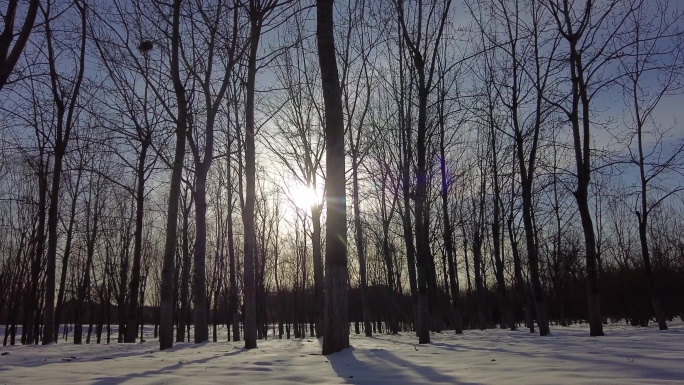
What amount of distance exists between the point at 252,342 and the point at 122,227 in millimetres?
18783

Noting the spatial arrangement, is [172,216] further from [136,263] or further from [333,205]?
[136,263]

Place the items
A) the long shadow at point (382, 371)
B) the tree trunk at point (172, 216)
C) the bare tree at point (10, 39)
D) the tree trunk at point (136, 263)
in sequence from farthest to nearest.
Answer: the tree trunk at point (136, 263) < the tree trunk at point (172, 216) < the bare tree at point (10, 39) < the long shadow at point (382, 371)

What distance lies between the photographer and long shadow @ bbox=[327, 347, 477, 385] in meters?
3.86

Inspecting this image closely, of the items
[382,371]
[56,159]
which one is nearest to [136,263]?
[56,159]

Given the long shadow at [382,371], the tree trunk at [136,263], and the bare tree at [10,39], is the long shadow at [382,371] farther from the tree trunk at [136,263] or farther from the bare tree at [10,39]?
the tree trunk at [136,263]

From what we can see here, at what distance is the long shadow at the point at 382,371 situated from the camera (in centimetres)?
386

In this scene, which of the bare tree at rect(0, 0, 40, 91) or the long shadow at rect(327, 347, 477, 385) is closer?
the long shadow at rect(327, 347, 477, 385)

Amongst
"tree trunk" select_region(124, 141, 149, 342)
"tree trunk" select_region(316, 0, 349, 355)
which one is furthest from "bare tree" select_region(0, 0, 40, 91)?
"tree trunk" select_region(124, 141, 149, 342)

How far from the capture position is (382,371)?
4.58 m

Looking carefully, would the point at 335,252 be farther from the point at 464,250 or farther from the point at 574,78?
the point at 464,250

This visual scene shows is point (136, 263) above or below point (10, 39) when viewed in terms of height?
below

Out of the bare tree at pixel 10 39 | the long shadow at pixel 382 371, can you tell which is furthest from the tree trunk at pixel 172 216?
the long shadow at pixel 382 371

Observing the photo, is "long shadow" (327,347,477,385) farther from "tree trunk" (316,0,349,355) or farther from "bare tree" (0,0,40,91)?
"bare tree" (0,0,40,91)

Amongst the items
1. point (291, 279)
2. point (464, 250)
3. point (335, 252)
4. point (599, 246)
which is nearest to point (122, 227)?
point (291, 279)
